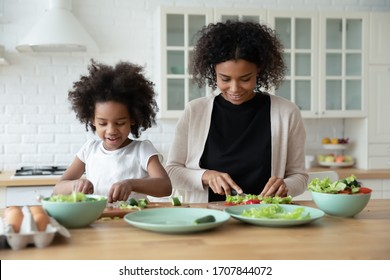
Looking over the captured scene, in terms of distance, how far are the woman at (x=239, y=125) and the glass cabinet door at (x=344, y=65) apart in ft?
6.25

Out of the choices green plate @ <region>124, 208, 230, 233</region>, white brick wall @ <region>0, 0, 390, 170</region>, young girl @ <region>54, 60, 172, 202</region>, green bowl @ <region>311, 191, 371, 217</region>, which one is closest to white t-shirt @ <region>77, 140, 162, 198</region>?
young girl @ <region>54, 60, 172, 202</region>

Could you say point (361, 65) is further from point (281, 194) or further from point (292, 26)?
point (281, 194)

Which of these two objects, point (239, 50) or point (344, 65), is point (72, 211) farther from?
point (344, 65)

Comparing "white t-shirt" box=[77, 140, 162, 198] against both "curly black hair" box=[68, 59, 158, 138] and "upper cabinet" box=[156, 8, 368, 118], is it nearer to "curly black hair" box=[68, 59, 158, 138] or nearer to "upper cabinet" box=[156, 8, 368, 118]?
"curly black hair" box=[68, 59, 158, 138]

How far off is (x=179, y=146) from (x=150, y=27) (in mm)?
2126

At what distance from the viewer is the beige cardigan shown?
2.21 meters

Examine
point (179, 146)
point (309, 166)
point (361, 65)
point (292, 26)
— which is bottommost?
point (309, 166)

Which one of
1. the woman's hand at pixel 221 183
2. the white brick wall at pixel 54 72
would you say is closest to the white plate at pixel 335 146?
the white brick wall at pixel 54 72

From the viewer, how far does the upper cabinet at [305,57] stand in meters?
3.90

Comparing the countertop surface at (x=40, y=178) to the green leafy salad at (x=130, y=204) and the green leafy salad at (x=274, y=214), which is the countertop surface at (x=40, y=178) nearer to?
the green leafy salad at (x=130, y=204)

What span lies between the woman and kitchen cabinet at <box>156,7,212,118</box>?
61.1 inches
